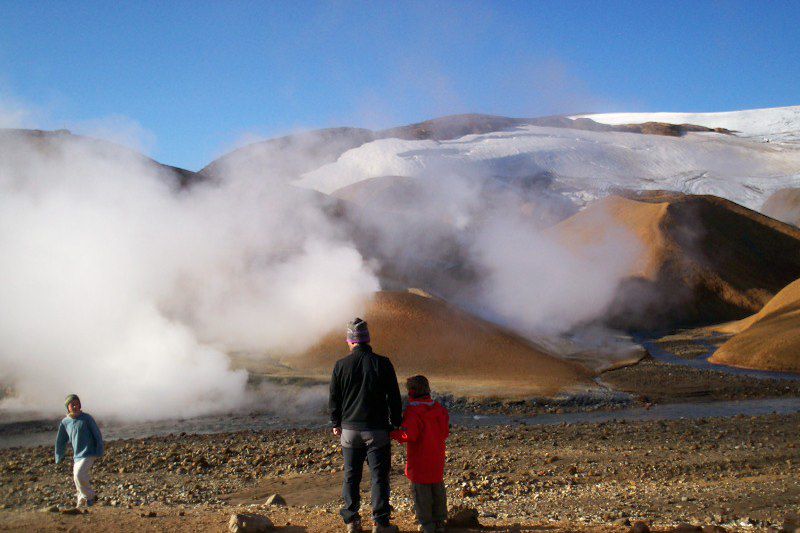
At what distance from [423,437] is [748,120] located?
15254 centimetres

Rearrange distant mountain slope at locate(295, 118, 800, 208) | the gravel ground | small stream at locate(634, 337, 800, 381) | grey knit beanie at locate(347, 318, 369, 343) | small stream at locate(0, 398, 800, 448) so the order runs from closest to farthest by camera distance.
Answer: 1. grey knit beanie at locate(347, 318, 369, 343)
2. the gravel ground
3. small stream at locate(0, 398, 800, 448)
4. small stream at locate(634, 337, 800, 381)
5. distant mountain slope at locate(295, 118, 800, 208)

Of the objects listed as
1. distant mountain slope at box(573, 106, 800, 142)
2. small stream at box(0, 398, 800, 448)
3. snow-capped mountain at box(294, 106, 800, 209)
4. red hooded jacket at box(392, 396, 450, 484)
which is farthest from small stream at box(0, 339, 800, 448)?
distant mountain slope at box(573, 106, 800, 142)

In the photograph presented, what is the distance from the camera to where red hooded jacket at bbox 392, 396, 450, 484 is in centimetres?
476

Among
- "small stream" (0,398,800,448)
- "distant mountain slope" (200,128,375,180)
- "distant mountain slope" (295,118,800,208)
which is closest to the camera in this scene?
"small stream" (0,398,800,448)

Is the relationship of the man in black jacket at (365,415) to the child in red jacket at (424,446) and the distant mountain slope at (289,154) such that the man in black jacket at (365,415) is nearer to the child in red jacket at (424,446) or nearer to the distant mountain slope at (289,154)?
the child in red jacket at (424,446)

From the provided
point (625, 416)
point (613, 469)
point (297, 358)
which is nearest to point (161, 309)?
point (297, 358)

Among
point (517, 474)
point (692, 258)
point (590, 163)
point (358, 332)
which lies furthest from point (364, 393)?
point (590, 163)

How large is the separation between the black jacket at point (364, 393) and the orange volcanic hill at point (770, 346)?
22.5 m

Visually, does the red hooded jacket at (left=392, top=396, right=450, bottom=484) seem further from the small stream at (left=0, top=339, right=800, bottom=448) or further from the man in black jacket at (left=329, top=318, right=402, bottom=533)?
the small stream at (left=0, top=339, right=800, bottom=448)

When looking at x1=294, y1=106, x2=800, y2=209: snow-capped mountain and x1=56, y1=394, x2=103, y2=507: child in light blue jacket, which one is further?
x1=294, y1=106, x2=800, y2=209: snow-capped mountain

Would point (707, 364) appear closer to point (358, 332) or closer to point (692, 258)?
point (692, 258)

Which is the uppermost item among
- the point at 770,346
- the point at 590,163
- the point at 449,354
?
the point at 590,163

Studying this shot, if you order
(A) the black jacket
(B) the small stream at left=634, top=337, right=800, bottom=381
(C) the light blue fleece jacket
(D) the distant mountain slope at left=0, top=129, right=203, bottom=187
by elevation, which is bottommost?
(B) the small stream at left=634, top=337, right=800, bottom=381

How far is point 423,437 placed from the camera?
4.79 metres
